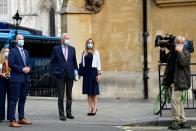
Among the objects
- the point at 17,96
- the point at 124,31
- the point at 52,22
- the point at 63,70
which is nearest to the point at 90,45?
the point at 63,70

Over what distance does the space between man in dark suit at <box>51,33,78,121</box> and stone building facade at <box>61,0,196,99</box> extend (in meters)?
4.45

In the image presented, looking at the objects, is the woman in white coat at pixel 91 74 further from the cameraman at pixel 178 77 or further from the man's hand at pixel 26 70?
the cameraman at pixel 178 77

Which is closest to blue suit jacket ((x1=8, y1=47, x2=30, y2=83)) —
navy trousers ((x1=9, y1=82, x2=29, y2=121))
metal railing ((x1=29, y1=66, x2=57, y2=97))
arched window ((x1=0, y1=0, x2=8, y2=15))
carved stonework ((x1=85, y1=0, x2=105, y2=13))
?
navy trousers ((x1=9, y1=82, x2=29, y2=121))

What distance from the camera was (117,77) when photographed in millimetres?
19172

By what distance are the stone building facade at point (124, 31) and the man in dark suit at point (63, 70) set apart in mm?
4450

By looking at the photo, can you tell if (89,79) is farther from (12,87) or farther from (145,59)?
(145,59)

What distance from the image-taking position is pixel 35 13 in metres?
79.4

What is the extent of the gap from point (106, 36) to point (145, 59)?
4.63 feet

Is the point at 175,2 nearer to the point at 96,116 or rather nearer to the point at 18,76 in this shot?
the point at 96,116

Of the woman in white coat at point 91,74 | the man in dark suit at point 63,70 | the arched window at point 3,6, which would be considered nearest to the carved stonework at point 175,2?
the woman in white coat at point 91,74

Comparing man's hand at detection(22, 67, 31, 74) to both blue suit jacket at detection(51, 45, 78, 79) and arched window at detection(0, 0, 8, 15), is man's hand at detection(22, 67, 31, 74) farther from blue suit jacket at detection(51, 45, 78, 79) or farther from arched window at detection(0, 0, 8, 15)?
arched window at detection(0, 0, 8, 15)

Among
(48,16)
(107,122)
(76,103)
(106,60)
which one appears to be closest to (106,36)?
(106,60)

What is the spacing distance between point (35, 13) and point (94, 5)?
2396 inches

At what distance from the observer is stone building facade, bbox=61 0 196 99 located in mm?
19047
